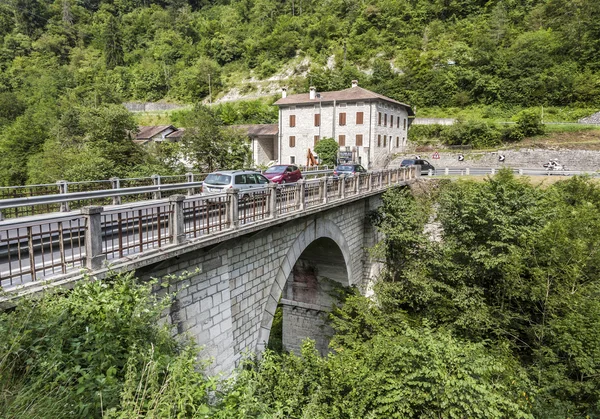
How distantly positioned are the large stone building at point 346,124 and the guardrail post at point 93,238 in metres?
34.9

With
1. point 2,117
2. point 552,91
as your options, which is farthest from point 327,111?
point 2,117

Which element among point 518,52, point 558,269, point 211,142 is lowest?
point 558,269

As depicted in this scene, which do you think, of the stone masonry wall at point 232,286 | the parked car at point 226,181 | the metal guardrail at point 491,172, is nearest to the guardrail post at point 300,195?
the stone masonry wall at point 232,286

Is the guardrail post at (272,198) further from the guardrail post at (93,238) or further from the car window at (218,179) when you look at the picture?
the guardrail post at (93,238)

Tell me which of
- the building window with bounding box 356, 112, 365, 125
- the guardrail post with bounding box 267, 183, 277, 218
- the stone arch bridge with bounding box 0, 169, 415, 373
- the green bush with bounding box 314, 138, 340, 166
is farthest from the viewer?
the building window with bounding box 356, 112, 365, 125

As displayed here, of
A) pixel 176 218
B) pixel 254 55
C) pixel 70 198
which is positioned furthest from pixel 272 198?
pixel 254 55

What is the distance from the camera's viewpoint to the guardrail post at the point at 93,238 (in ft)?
15.4

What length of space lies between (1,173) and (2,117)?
98.2ft

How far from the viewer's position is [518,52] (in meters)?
46.5

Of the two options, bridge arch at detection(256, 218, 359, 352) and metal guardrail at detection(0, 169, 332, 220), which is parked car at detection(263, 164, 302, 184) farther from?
metal guardrail at detection(0, 169, 332, 220)

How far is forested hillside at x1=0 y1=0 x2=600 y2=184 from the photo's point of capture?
136 ft

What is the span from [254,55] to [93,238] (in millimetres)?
83204

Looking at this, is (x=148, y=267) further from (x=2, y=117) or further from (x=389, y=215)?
(x=2, y=117)

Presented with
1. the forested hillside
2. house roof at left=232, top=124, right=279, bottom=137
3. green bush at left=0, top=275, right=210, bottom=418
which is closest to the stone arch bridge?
green bush at left=0, top=275, right=210, bottom=418
